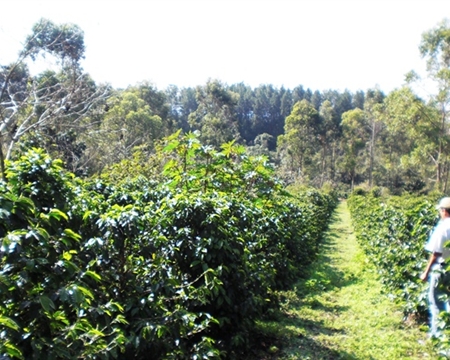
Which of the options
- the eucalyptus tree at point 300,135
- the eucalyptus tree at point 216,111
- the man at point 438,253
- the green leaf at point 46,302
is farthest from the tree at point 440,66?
the green leaf at point 46,302

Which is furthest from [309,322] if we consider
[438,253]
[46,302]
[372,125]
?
[372,125]

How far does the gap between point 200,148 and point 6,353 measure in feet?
14.9

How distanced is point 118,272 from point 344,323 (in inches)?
153

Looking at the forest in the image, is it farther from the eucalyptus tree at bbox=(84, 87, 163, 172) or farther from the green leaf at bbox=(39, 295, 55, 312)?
the eucalyptus tree at bbox=(84, 87, 163, 172)

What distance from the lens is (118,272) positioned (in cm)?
322

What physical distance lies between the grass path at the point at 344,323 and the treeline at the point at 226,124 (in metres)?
6.39

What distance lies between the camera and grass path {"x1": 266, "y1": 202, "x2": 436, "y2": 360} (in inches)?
184

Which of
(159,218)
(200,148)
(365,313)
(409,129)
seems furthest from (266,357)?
(409,129)

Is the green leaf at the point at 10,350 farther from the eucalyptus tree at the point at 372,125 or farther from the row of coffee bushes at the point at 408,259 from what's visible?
the eucalyptus tree at the point at 372,125

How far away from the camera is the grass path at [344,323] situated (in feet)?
15.3

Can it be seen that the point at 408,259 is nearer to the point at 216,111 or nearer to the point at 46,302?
the point at 46,302

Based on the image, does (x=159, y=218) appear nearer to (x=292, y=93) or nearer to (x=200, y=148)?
(x=200, y=148)

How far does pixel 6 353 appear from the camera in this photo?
1.75 meters

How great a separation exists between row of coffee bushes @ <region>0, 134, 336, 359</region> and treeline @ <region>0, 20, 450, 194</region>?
6.49 meters
